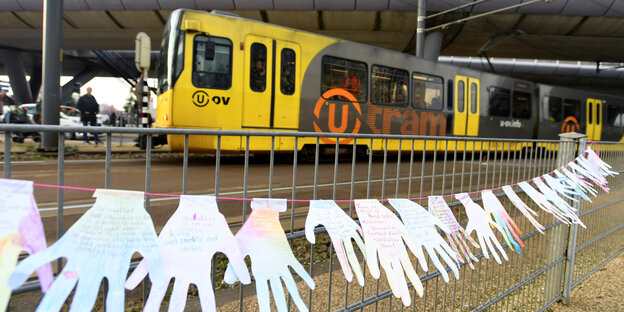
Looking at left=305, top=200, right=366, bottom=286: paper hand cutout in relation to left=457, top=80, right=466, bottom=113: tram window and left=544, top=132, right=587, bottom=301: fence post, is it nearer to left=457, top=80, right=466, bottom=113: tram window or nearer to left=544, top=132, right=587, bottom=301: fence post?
left=544, top=132, right=587, bottom=301: fence post

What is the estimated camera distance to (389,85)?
9.66 m

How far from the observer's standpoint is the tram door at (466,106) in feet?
37.1

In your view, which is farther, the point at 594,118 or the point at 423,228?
the point at 594,118

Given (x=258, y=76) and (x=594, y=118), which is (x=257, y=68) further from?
(x=594, y=118)

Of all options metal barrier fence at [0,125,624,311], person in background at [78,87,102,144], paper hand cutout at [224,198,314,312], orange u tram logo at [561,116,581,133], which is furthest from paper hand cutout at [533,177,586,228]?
orange u tram logo at [561,116,581,133]

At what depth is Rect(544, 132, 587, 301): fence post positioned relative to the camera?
3213 millimetres

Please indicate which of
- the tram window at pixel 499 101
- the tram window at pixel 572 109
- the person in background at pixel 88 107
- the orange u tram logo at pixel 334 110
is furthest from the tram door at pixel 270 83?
the tram window at pixel 572 109

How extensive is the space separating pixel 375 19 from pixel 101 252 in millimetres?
16785

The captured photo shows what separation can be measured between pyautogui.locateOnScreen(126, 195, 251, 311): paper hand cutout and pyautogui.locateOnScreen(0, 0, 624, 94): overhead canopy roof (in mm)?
14333

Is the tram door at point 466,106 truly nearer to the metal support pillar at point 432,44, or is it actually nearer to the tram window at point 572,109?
the metal support pillar at point 432,44

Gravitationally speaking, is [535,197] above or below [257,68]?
below

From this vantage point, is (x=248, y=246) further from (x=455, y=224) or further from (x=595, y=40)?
(x=595, y=40)

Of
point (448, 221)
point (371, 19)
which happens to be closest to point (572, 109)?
point (371, 19)

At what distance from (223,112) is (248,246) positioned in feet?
20.5
